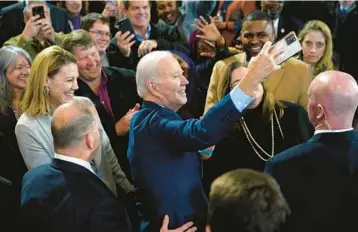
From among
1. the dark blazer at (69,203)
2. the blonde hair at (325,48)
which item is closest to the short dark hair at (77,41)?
the dark blazer at (69,203)

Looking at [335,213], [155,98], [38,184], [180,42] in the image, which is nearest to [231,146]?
[155,98]

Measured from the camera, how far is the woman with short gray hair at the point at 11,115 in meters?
2.66

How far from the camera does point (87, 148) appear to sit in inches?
81.3

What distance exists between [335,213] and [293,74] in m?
1.61

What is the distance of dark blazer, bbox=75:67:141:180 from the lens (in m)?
3.22

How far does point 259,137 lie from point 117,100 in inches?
38.4

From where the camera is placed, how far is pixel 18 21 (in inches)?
194

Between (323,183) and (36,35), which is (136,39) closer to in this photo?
(36,35)

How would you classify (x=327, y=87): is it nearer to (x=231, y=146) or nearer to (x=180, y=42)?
(x=231, y=146)

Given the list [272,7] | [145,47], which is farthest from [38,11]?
[272,7]

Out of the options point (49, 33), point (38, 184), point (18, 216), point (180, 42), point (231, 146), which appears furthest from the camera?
point (180, 42)

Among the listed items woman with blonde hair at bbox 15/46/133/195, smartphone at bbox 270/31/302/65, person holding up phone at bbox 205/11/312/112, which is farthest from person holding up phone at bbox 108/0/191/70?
smartphone at bbox 270/31/302/65

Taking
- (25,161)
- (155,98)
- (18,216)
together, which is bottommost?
(18,216)

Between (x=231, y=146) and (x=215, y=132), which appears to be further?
(x=231, y=146)
